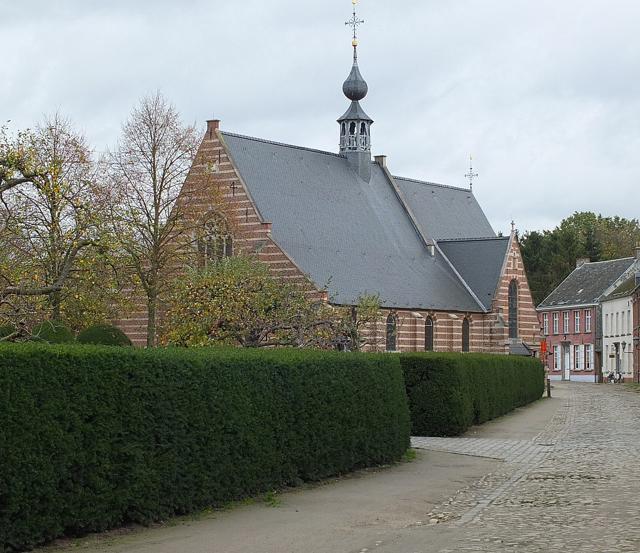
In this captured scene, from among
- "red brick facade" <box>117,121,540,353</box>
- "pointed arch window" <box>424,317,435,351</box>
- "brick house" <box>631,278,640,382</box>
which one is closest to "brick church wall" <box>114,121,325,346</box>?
"red brick facade" <box>117,121,540,353</box>

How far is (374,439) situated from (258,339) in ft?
29.9

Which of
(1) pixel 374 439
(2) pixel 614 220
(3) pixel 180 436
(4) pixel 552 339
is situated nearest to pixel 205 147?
(1) pixel 374 439

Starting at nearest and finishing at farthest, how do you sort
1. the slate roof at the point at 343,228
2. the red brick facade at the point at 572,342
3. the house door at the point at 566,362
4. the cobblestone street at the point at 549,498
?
the cobblestone street at the point at 549,498 → the slate roof at the point at 343,228 → the red brick facade at the point at 572,342 → the house door at the point at 566,362

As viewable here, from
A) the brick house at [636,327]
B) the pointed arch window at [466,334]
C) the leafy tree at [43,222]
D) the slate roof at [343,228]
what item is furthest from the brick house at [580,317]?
the leafy tree at [43,222]

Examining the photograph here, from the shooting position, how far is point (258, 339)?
89.4 ft

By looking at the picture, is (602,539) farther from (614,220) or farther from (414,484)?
(614,220)

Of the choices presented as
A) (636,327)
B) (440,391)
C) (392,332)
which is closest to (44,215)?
(440,391)

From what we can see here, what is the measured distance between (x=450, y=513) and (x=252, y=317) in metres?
15.0

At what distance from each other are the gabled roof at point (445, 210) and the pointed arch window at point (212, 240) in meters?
20.0

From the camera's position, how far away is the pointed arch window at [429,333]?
193ft

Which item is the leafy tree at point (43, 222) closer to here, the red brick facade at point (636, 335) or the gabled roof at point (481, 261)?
the gabled roof at point (481, 261)

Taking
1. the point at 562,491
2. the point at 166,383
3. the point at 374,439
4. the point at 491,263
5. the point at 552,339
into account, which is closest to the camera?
the point at 166,383

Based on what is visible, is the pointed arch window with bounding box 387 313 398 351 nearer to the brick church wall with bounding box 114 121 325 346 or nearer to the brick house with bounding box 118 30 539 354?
the brick house with bounding box 118 30 539 354

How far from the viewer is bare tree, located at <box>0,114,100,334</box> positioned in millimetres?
17812
